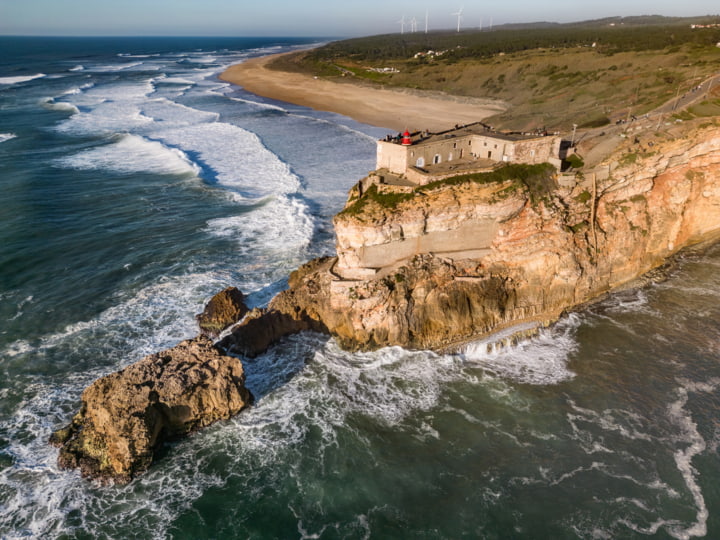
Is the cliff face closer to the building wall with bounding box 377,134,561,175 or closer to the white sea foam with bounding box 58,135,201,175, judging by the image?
the building wall with bounding box 377,134,561,175

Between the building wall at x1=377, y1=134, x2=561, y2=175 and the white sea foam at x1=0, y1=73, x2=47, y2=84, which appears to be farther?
the white sea foam at x1=0, y1=73, x2=47, y2=84

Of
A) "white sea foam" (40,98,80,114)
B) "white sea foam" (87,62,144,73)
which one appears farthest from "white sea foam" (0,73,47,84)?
"white sea foam" (40,98,80,114)

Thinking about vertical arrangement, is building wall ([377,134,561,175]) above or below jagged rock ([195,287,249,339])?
above

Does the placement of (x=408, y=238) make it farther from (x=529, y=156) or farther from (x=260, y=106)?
(x=260, y=106)

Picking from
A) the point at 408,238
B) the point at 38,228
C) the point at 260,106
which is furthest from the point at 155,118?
the point at 408,238

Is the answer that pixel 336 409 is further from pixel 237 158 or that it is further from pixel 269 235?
pixel 237 158

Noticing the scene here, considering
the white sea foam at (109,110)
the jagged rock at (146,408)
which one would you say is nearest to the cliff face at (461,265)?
the jagged rock at (146,408)
